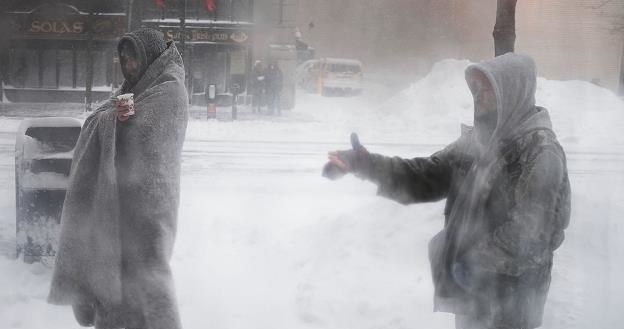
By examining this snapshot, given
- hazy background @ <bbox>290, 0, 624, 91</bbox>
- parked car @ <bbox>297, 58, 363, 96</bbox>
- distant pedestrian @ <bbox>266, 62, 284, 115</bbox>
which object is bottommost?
distant pedestrian @ <bbox>266, 62, 284, 115</bbox>

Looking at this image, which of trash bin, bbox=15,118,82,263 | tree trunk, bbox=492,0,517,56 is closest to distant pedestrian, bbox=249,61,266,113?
tree trunk, bbox=492,0,517,56

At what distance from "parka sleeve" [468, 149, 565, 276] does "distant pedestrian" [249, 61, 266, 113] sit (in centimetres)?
2130

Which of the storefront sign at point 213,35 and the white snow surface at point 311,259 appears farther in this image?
the storefront sign at point 213,35

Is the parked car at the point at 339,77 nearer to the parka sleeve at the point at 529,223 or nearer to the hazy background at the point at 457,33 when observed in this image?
the hazy background at the point at 457,33

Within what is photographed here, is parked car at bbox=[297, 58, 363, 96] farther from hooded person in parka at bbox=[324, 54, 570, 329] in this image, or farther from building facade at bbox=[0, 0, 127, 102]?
hooded person in parka at bbox=[324, 54, 570, 329]

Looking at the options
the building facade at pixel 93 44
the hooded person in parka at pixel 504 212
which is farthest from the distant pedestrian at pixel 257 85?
the hooded person in parka at pixel 504 212

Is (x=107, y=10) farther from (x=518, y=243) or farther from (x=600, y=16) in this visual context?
(x=518, y=243)

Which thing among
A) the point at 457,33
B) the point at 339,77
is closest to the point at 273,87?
the point at 339,77

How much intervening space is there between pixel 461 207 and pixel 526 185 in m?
0.35

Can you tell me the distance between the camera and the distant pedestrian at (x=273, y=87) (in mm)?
23453

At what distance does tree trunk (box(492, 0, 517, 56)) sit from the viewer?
8.42 meters

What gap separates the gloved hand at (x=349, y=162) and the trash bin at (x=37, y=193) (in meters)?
3.62

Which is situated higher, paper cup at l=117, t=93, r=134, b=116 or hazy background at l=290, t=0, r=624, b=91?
hazy background at l=290, t=0, r=624, b=91

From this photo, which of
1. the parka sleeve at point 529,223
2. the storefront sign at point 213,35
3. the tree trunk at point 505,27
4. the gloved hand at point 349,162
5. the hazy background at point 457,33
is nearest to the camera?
the parka sleeve at point 529,223
